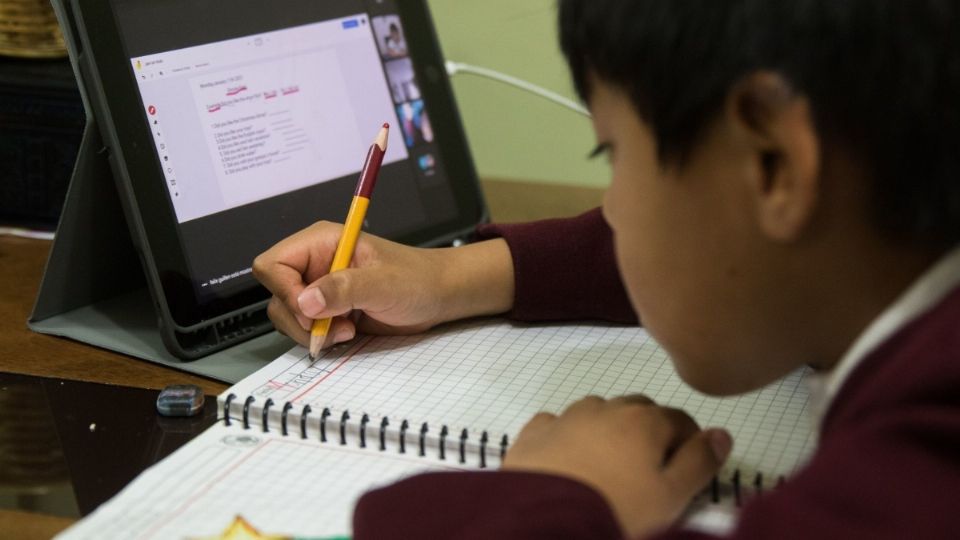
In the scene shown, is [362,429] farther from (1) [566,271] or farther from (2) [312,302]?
(1) [566,271]

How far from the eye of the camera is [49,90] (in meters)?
1.05

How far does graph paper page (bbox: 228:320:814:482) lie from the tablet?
0.37 feet

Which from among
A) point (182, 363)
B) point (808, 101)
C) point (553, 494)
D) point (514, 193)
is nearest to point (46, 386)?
point (182, 363)

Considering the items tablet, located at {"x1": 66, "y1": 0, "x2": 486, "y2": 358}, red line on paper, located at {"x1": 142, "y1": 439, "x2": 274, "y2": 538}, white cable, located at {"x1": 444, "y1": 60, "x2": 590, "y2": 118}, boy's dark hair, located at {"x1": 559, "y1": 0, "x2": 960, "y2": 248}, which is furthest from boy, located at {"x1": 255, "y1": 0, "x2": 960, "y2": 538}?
white cable, located at {"x1": 444, "y1": 60, "x2": 590, "y2": 118}

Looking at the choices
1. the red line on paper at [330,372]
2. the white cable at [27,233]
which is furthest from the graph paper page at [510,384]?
the white cable at [27,233]

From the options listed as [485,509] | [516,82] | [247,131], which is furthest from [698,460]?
[516,82]

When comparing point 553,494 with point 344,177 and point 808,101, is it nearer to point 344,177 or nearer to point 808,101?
point 808,101

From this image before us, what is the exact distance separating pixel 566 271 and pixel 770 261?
0.35 metres

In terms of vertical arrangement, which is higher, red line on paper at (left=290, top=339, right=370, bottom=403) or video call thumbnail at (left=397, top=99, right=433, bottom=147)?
video call thumbnail at (left=397, top=99, right=433, bottom=147)

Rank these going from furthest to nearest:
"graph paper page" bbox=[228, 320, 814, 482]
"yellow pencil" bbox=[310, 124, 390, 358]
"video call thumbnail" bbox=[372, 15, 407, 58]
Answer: "video call thumbnail" bbox=[372, 15, 407, 58] → "yellow pencil" bbox=[310, 124, 390, 358] → "graph paper page" bbox=[228, 320, 814, 482]

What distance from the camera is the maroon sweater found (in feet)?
1.49

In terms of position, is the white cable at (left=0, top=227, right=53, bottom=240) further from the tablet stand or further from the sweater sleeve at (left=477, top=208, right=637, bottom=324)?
the sweater sleeve at (left=477, top=208, right=637, bottom=324)

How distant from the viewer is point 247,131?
0.91 m

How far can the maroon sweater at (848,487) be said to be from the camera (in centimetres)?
46
